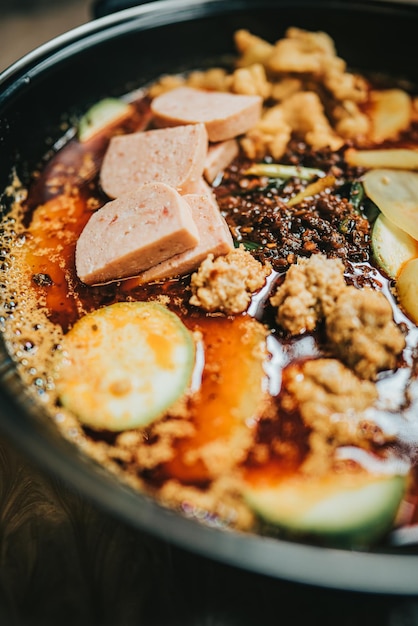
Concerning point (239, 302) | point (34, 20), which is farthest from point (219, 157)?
point (34, 20)

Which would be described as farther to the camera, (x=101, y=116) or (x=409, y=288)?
(x=101, y=116)

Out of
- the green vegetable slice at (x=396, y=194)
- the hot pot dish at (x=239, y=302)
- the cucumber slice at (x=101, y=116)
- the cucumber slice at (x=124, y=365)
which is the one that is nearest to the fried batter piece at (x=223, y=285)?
the hot pot dish at (x=239, y=302)

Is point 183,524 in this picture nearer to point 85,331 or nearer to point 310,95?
point 85,331

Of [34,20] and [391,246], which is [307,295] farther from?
[34,20]

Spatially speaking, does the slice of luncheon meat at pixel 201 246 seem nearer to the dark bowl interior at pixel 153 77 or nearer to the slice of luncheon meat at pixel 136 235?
the slice of luncheon meat at pixel 136 235

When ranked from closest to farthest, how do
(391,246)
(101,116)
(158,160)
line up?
1. (391,246)
2. (158,160)
3. (101,116)

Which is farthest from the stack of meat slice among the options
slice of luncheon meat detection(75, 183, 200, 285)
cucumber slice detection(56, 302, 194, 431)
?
cucumber slice detection(56, 302, 194, 431)

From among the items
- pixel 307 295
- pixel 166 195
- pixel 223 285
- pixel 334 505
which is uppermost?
pixel 166 195
